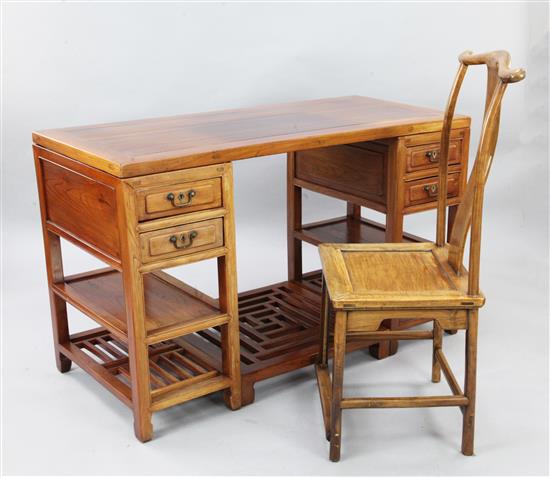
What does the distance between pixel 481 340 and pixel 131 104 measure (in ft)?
7.43

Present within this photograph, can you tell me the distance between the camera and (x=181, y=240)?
2.77 m

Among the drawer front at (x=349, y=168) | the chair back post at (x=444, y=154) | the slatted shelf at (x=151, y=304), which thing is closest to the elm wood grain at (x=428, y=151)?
the drawer front at (x=349, y=168)

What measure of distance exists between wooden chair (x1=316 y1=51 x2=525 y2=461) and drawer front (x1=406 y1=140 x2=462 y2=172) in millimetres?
273

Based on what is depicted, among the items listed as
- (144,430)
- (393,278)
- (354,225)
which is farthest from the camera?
(354,225)

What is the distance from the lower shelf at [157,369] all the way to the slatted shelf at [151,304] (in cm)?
22

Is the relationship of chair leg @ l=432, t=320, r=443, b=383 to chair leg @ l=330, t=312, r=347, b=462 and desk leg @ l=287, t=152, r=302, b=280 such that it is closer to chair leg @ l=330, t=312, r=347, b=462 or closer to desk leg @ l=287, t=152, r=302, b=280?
chair leg @ l=330, t=312, r=347, b=462

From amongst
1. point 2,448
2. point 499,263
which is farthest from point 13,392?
point 499,263

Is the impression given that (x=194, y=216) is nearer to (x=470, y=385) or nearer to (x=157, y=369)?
(x=157, y=369)

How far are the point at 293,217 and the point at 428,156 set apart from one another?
2.66ft

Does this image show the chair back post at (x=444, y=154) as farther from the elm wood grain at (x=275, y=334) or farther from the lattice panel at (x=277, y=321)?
the lattice panel at (x=277, y=321)

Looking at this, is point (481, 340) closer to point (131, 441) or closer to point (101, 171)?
point (131, 441)

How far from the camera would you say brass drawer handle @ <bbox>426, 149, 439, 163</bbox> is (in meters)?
3.38

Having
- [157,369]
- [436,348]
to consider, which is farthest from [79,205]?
[436,348]

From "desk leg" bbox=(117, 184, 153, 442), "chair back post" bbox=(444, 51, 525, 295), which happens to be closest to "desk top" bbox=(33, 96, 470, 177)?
"desk leg" bbox=(117, 184, 153, 442)
